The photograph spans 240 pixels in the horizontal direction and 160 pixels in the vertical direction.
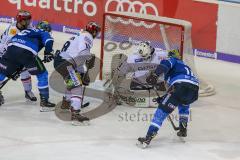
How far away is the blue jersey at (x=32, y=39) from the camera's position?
28.1ft

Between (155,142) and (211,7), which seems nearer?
(155,142)

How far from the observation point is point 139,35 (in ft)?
31.6

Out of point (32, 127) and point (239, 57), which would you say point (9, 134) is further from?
point (239, 57)

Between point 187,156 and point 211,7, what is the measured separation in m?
4.41

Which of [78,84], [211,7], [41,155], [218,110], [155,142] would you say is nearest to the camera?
[41,155]

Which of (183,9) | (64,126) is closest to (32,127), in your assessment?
(64,126)

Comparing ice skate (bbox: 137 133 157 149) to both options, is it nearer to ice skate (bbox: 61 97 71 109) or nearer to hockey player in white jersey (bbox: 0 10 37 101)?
ice skate (bbox: 61 97 71 109)

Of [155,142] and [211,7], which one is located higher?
[211,7]

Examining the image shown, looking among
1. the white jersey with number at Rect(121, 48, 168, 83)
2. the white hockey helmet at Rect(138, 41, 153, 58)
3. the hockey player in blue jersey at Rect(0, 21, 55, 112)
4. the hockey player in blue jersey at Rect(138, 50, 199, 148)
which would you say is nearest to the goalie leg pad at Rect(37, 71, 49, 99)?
the hockey player in blue jersey at Rect(0, 21, 55, 112)

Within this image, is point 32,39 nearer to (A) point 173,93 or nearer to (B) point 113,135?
(B) point 113,135

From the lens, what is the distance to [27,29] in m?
8.69

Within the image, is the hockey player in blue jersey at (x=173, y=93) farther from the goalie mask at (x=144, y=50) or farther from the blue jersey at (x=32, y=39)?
the blue jersey at (x=32, y=39)

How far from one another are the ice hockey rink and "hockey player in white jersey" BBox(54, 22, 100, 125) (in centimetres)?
22

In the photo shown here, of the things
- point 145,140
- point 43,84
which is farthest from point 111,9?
point 145,140
